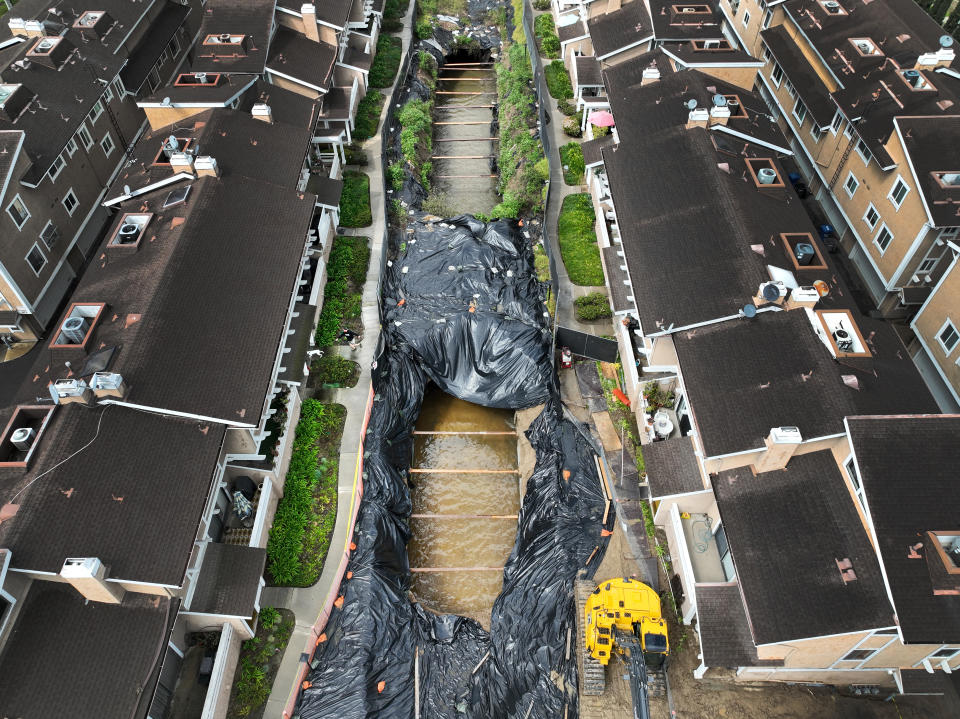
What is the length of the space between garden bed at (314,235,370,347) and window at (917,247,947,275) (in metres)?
28.7

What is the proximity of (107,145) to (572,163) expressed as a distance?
30.0 meters

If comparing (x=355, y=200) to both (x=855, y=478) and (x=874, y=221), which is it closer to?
(x=874, y=221)

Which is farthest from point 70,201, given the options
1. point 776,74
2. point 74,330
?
point 776,74

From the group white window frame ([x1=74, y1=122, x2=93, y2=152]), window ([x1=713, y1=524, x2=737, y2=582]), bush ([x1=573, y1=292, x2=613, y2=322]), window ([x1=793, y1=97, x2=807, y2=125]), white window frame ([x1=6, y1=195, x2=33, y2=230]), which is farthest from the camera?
window ([x1=793, y1=97, x2=807, y2=125])

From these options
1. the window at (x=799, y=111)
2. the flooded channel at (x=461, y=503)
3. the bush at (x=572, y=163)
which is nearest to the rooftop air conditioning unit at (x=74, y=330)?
the flooded channel at (x=461, y=503)

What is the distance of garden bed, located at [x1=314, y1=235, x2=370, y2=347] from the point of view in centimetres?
3512

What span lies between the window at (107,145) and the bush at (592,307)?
99.0 feet

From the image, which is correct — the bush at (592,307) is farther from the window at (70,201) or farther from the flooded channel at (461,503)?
the window at (70,201)

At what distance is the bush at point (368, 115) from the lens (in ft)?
158

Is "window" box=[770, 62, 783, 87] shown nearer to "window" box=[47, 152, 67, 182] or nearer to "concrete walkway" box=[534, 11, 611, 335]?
"concrete walkway" box=[534, 11, 611, 335]

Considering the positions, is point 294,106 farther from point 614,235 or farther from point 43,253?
point 614,235

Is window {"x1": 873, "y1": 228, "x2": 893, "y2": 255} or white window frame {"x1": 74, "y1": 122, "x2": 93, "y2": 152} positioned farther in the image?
white window frame {"x1": 74, "y1": 122, "x2": 93, "y2": 152}

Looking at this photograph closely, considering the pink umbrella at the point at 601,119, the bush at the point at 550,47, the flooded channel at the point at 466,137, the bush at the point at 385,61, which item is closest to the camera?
the pink umbrella at the point at 601,119

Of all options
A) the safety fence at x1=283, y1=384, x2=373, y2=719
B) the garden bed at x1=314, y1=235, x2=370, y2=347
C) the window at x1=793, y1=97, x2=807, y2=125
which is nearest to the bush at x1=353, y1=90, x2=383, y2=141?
the garden bed at x1=314, y1=235, x2=370, y2=347
